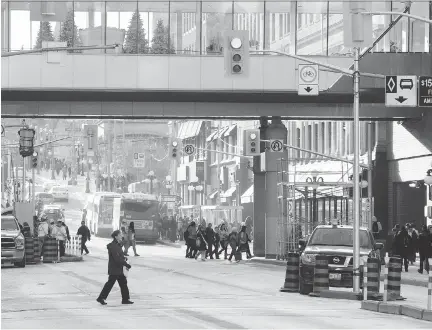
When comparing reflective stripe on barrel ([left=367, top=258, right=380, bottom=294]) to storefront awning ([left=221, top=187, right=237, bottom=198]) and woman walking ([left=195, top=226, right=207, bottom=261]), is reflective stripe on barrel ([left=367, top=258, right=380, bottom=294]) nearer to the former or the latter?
woman walking ([left=195, top=226, right=207, bottom=261])

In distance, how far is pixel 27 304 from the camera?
2662cm

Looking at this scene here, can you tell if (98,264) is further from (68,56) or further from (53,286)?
(53,286)

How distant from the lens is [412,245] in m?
45.8

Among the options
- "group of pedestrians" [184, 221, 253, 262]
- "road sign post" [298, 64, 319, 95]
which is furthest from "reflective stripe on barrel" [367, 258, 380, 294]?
"group of pedestrians" [184, 221, 253, 262]

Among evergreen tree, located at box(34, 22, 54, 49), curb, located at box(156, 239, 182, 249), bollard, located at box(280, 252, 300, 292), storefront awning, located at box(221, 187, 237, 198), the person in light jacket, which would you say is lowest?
curb, located at box(156, 239, 182, 249)

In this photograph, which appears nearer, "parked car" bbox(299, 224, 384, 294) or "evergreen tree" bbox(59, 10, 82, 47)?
"parked car" bbox(299, 224, 384, 294)

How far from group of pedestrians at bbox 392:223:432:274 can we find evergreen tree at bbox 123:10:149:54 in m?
16.1

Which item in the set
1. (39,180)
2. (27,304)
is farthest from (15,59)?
(39,180)

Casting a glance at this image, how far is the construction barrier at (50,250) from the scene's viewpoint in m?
50.3

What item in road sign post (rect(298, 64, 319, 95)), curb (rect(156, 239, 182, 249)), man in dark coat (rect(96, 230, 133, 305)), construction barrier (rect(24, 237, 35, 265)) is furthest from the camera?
curb (rect(156, 239, 182, 249))

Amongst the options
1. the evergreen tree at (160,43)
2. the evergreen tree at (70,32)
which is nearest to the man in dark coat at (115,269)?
the evergreen tree at (160,43)

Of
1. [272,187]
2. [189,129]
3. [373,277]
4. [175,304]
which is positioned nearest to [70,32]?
[272,187]

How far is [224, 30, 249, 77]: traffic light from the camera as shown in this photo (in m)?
29.0

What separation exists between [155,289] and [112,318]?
991 centimetres
